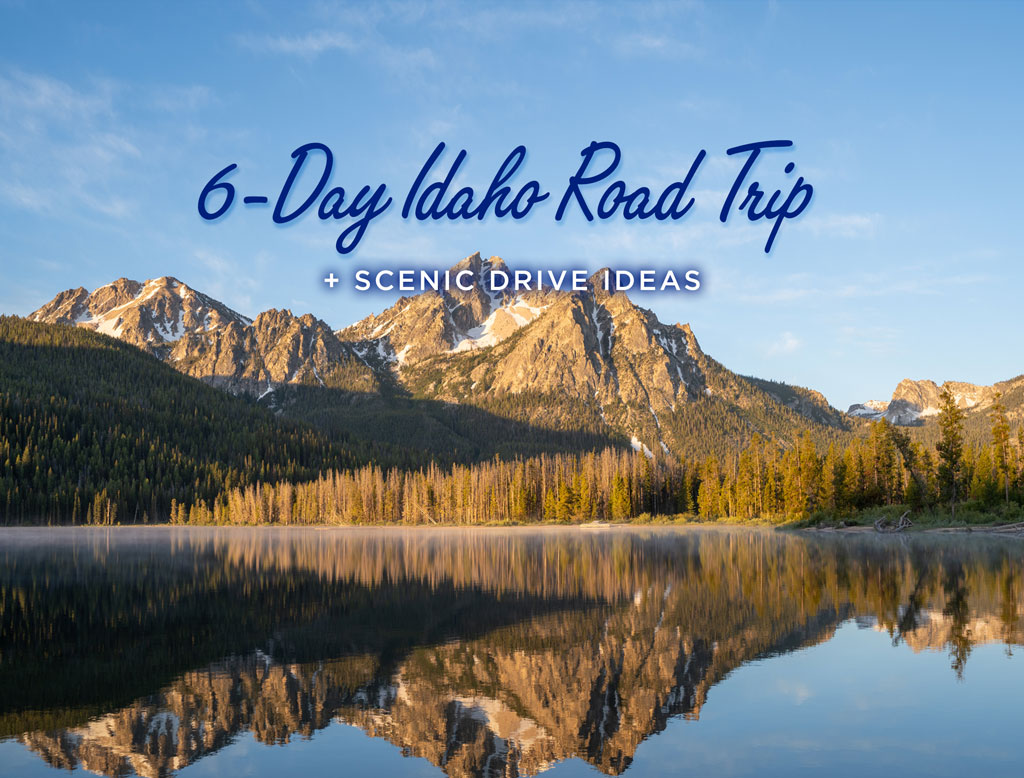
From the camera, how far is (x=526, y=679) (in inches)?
818

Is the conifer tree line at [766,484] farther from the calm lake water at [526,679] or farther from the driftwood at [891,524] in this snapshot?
the calm lake water at [526,679]

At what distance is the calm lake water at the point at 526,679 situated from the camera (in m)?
15.5

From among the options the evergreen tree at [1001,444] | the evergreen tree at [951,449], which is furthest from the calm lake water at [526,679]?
the evergreen tree at [1001,444]

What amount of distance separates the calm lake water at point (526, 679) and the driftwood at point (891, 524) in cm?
5479

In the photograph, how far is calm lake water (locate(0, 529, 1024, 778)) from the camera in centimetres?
1553

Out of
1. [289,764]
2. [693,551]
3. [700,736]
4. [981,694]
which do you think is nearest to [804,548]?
[693,551]

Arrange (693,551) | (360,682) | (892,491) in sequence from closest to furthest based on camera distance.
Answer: (360,682) → (693,551) → (892,491)

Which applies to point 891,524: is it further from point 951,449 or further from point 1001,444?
point 1001,444

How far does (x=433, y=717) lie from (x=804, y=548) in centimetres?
5728

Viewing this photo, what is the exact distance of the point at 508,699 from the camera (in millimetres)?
19094

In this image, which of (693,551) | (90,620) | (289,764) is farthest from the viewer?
(693,551)

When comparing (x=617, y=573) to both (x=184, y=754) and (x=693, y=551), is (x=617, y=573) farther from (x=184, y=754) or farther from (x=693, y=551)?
(x=184, y=754)

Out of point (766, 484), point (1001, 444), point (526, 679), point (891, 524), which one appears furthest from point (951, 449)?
point (526, 679)

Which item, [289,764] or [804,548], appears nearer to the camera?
[289,764]
